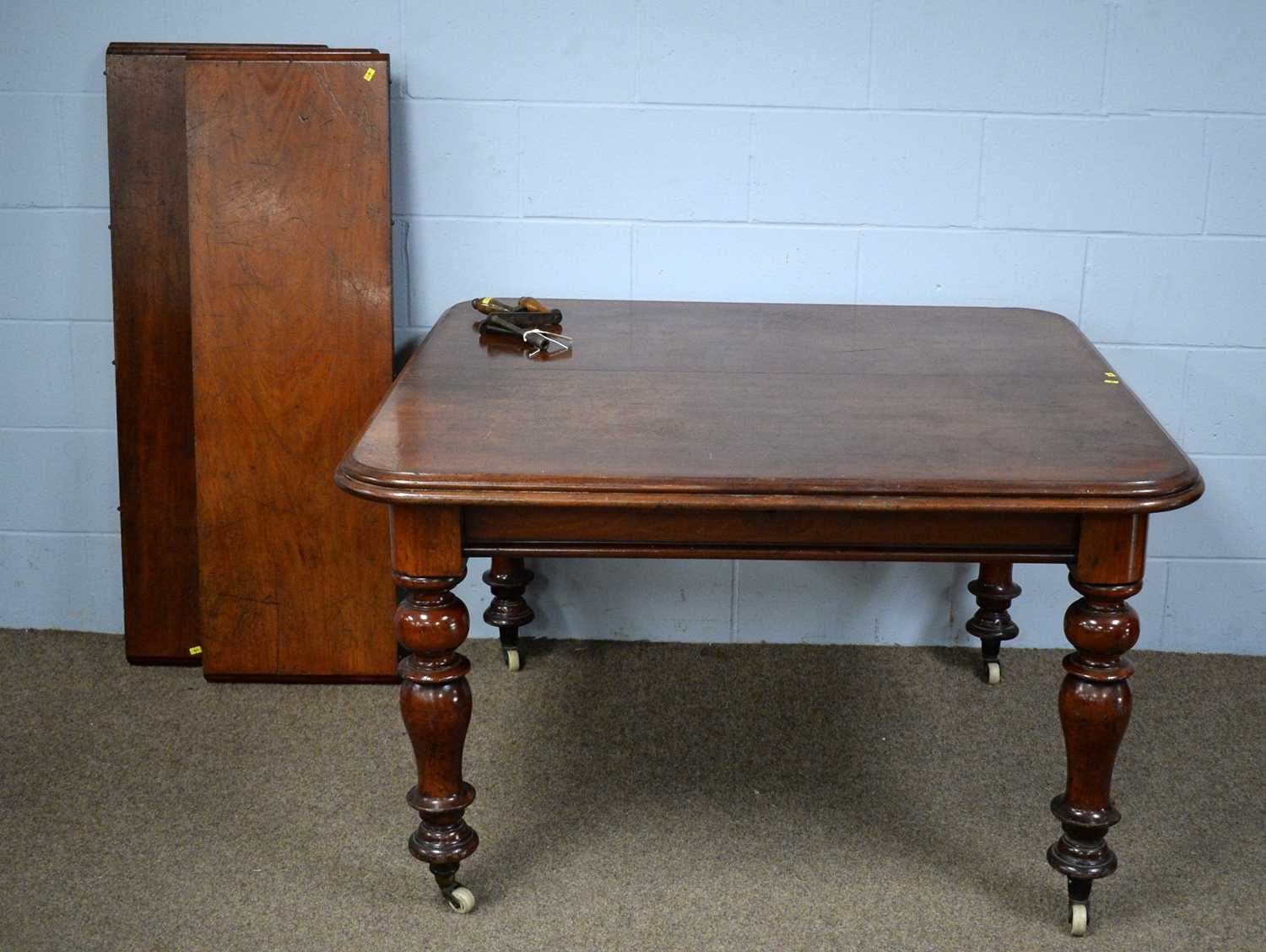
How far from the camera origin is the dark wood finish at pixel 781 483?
1911 mm

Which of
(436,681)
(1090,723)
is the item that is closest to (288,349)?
(436,681)

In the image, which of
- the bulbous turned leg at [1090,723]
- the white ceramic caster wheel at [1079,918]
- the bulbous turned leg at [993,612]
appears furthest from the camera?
the bulbous turned leg at [993,612]

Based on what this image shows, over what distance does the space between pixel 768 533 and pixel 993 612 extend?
1190 mm

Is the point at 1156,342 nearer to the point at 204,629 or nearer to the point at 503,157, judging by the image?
the point at 503,157

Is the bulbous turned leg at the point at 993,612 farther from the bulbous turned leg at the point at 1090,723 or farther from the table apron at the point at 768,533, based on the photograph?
the table apron at the point at 768,533

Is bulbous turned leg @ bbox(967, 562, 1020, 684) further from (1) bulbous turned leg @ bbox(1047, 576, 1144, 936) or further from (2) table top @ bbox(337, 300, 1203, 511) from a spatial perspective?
(1) bulbous turned leg @ bbox(1047, 576, 1144, 936)

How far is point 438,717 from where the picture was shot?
2088 millimetres

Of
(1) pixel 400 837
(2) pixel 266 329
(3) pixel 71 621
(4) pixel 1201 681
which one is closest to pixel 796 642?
(4) pixel 1201 681

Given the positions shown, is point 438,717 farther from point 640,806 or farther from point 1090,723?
point 1090,723

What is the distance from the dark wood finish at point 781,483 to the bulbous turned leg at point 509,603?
75 centimetres

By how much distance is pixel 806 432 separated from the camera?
209 centimetres

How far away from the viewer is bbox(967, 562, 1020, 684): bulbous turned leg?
3004 mm

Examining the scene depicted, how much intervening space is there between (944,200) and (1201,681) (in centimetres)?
118

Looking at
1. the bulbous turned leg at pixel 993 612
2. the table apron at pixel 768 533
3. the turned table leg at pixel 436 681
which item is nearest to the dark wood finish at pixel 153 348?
the turned table leg at pixel 436 681
